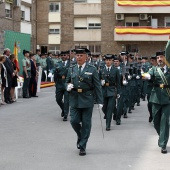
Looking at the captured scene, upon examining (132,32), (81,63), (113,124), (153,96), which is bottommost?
(113,124)

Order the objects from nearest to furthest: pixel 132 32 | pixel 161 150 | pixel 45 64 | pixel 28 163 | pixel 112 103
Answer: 1. pixel 28 163
2. pixel 161 150
3. pixel 112 103
4. pixel 45 64
5. pixel 132 32

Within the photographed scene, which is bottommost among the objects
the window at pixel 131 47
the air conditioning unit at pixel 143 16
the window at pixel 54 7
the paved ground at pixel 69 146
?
the paved ground at pixel 69 146

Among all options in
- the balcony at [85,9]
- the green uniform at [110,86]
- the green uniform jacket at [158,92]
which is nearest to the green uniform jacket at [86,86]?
the green uniform jacket at [158,92]

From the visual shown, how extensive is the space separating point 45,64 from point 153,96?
22.9m

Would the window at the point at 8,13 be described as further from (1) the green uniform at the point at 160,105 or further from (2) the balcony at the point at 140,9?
(1) the green uniform at the point at 160,105

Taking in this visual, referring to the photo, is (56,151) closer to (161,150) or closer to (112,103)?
(161,150)

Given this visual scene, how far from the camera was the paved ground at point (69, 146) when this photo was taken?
7.74m

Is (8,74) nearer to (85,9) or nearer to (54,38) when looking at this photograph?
(54,38)

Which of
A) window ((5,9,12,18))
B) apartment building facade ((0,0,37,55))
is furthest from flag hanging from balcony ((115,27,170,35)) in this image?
window ((5,9,12,18))

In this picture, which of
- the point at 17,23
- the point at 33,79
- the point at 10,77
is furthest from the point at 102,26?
the point at 10,77

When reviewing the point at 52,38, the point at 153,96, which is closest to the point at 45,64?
the point at 52,38

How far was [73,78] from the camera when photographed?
29.2 ft

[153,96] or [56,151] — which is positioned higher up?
[153,96]

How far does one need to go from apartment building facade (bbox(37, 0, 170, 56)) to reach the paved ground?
33.7m
